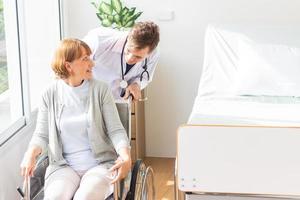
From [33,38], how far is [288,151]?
1.89 m

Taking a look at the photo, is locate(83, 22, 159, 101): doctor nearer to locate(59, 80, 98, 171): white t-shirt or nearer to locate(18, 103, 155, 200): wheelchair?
locate(18, 103, 155, 200): wheelchair

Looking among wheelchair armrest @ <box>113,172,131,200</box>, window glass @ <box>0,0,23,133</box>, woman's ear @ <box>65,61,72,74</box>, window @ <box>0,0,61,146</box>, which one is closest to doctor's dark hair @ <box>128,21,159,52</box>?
woman's ear @ <box>65,61,72,74</box>

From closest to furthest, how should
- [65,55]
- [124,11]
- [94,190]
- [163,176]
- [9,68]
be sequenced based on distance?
[94,190], [65,55], [9,68], [124,11], [163,176]

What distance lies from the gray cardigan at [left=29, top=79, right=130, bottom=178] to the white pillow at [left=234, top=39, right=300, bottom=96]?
3.42 feet

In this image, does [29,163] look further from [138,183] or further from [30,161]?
[138,183]

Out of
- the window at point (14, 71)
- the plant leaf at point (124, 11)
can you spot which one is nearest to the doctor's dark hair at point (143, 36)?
the window at point (14, 71)

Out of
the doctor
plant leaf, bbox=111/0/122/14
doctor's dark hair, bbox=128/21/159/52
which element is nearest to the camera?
doctor's dark hair, bbox=128/21/159/52

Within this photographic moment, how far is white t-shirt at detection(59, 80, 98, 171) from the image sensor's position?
265cm

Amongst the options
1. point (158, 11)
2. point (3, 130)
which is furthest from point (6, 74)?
point (158, 11)

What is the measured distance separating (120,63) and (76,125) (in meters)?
0.45

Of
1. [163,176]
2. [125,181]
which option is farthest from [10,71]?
[163,176]

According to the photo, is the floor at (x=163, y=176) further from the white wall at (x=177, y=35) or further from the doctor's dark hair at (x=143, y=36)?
the doctor's dark hair at (x=143, y=36)

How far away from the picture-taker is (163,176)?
391 centimetres

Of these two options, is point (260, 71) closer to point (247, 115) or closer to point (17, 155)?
point (247, 115)
